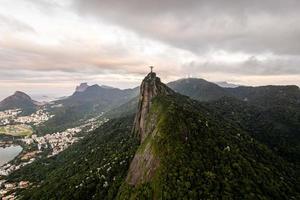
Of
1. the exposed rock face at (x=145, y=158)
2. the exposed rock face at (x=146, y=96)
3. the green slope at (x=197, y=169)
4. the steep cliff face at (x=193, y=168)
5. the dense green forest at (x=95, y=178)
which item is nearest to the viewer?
the green slope at (x=197, y=169)

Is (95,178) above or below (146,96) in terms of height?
below

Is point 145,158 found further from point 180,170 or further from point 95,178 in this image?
point 95,178

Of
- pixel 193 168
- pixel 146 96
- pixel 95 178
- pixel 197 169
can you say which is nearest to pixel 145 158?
pixel 193 168

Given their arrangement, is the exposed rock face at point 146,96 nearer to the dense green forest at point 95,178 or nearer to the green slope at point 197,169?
the dense green forest at point 95,178

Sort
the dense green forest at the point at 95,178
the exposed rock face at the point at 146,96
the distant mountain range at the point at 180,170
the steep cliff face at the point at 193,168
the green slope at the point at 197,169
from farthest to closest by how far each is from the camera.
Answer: the exposed rock face at the point at 146,96
the dense green forest at the point at 95,178
the distant mountain range at the point at 180,170
the steep cliff face at the point at 193,168
the green slope at the point at 197,169

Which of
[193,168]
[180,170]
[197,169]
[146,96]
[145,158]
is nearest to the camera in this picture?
[180,170]

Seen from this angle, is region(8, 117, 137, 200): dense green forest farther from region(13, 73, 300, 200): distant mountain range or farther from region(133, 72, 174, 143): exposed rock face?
region(133, 72, 174, 143): exposed rock face

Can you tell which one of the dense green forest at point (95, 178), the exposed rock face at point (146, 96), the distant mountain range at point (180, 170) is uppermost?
the exposed rock face at point (146, 96)

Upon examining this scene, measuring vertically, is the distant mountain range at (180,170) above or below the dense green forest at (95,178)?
above

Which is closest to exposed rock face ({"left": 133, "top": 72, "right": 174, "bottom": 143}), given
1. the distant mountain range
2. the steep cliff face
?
the distant mountain range

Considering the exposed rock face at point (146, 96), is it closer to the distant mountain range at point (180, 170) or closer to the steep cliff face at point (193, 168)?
the distant mountain range at point (180, 170)

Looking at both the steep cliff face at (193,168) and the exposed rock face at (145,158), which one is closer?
the steep cliff face at (193,168)

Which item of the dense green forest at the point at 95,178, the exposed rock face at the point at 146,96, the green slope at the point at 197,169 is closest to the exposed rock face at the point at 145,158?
the exposed rock face at the point at 146,96
